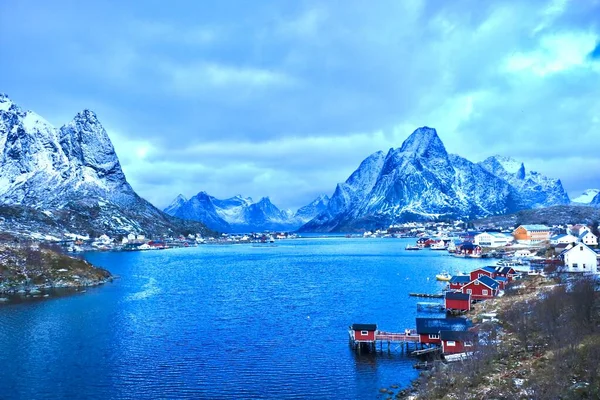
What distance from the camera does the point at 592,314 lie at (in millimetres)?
37094

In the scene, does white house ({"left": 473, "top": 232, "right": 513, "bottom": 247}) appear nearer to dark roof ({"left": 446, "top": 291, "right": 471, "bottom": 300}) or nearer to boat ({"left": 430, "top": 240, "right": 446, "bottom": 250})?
boat ({"left": 430, "top": 240, "right": 446, "bottom": 250})

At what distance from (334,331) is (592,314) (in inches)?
933

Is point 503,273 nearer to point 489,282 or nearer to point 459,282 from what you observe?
point 459,282

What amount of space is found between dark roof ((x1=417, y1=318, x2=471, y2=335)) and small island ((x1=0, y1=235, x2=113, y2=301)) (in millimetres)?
61202

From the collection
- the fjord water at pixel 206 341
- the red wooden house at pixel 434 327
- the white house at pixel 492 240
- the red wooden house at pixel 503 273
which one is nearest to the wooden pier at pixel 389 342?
the red wooden house at pixel 434 327

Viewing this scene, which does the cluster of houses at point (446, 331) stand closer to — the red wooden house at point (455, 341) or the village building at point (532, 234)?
the red wooden house at point (455, 341)

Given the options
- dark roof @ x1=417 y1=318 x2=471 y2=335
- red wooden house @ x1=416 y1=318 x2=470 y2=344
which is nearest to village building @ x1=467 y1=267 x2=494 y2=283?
dark roof @ x1=417 y1=318 x2=471 y2=335

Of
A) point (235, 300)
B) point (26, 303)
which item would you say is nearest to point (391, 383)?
point (235, 300)

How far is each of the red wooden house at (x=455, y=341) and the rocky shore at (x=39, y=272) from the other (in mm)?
64465

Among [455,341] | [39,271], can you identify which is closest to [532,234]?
[455,341]

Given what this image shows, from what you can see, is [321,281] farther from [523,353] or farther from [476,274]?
[523,353]

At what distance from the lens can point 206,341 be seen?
48.3 m

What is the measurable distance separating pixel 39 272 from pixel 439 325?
72.7 m

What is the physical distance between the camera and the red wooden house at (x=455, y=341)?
4056 cm
